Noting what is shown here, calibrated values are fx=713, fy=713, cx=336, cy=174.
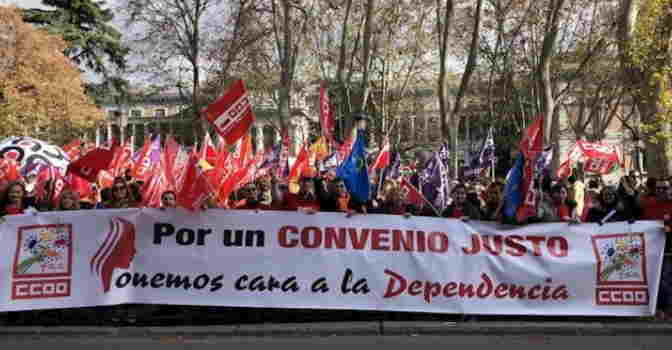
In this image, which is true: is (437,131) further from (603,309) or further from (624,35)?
(603,309)

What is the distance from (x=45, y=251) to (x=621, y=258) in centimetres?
609

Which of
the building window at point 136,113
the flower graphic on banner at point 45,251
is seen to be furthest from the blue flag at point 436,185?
the building window at point 136,113

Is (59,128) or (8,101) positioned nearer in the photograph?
(8,101)

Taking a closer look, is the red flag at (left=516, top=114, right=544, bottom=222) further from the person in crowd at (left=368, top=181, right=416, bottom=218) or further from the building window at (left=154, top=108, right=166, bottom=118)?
the building window at (left=154, top=108, right=166, bottom=118)

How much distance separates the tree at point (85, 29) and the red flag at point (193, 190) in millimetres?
31987

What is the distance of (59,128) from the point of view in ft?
116

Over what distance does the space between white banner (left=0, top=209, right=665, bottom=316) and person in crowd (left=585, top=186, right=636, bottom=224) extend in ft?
1.85

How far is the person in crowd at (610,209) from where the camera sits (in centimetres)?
830

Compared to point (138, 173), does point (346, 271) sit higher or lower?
lower

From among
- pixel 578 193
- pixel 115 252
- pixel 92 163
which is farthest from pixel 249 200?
pixel 578 193

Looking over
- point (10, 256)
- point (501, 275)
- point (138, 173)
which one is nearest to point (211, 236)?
point (10, 256)

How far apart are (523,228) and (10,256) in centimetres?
541

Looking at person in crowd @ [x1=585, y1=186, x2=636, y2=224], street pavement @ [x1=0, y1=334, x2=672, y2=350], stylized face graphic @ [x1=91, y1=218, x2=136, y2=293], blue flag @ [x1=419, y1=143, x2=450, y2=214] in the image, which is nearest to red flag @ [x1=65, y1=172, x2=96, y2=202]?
stylized face graphic @ [x1=91, y1=218, x2=136, y2=293]

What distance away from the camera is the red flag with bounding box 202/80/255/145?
8.88 meters
